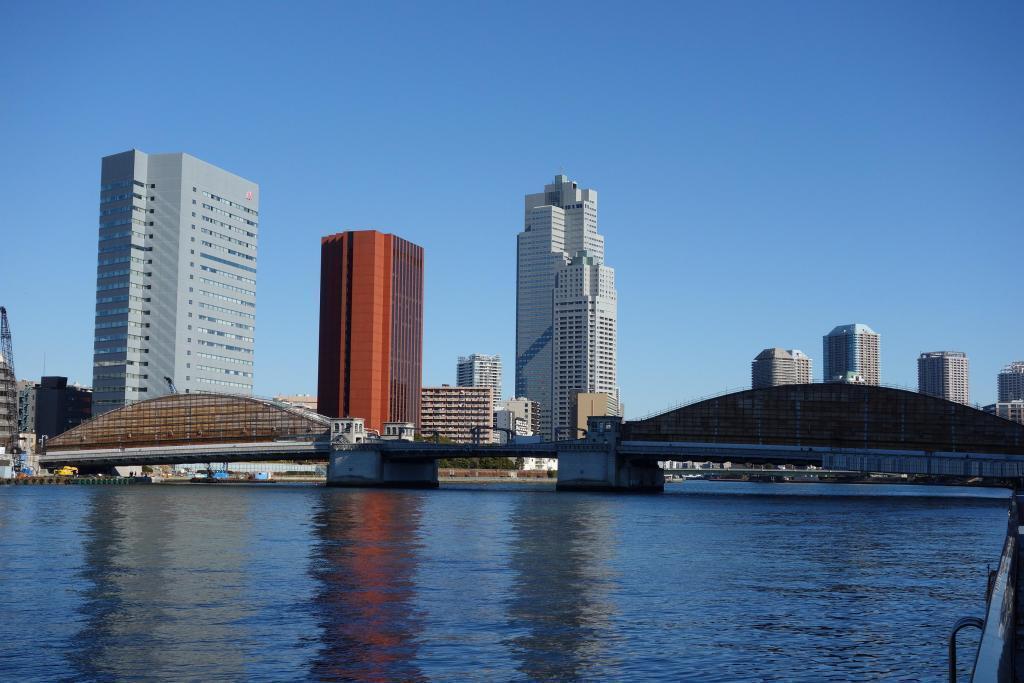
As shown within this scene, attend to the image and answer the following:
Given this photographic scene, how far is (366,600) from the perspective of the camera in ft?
175

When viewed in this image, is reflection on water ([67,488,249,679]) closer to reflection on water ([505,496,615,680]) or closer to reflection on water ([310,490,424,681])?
reflection on water ([310,490,424,681])

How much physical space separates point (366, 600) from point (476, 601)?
17.2 feet

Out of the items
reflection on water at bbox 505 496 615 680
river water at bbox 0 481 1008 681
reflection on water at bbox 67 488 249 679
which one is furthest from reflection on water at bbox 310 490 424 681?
reflection on water at bbox 505 496 615 680

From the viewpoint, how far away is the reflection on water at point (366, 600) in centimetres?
3844

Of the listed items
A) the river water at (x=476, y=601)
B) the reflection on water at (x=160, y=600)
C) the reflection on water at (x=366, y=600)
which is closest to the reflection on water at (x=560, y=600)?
the river water at (x=476, y=601)

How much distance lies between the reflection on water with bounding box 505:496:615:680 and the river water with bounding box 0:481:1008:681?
0.17 meters

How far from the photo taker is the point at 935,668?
128ft

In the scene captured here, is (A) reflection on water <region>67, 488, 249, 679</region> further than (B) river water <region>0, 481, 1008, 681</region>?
No

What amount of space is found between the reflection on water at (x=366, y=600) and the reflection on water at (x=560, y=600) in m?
4.53

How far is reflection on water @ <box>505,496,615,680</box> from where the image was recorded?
131 feet

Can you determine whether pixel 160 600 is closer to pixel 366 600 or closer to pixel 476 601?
pixel 366 600

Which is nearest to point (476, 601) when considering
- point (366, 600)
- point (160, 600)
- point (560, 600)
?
point (560, 600)

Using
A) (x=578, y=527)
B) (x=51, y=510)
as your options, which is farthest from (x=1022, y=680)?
(x=51, y=510)

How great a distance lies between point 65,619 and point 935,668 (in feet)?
112
